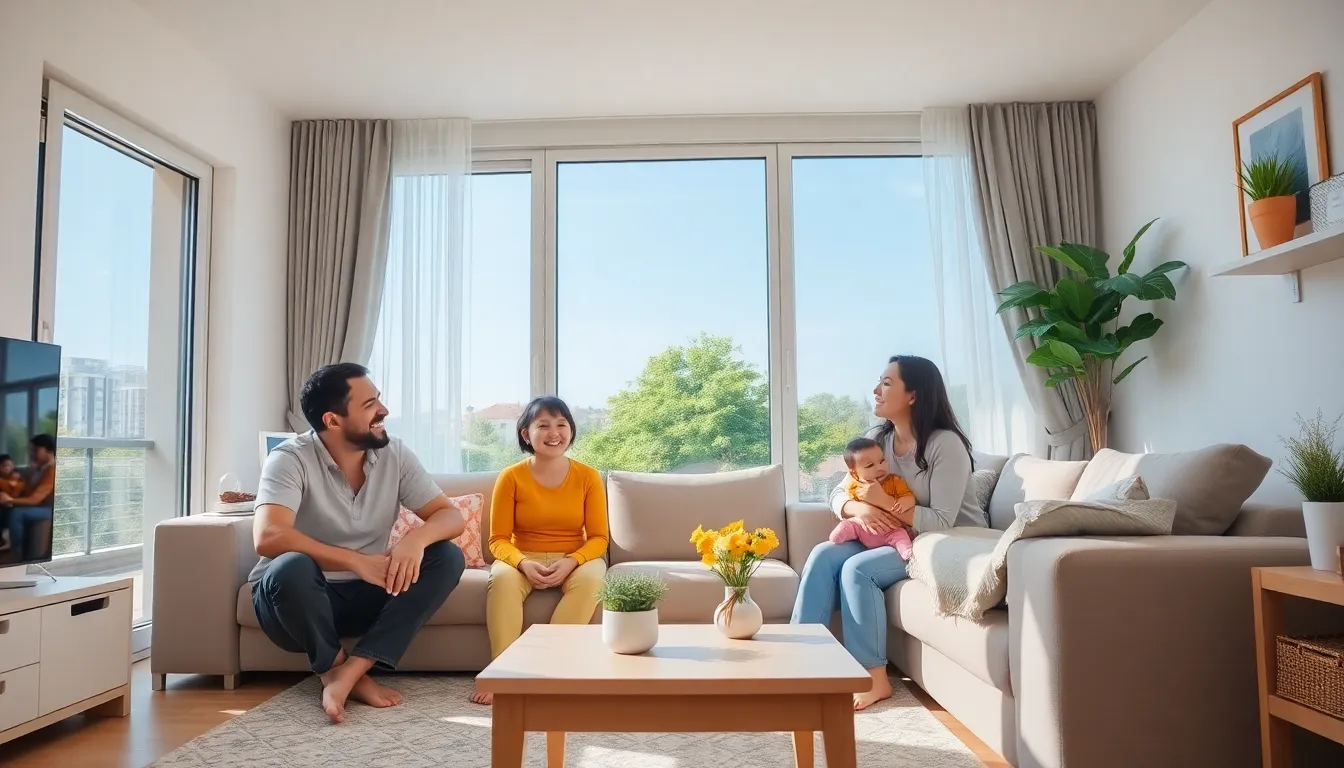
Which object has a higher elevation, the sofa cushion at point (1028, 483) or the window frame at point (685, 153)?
the window frame at point (685, 153)

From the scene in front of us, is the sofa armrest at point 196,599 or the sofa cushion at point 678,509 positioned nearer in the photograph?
the sofa armrest at point 196,599

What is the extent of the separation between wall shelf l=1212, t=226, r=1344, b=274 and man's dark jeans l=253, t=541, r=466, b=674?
289cm

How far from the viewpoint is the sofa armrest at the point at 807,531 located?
3727 mm

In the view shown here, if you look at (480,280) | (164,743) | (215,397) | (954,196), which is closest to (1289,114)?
(954,196)

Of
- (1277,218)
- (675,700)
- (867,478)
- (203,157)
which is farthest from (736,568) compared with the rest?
(203,157)

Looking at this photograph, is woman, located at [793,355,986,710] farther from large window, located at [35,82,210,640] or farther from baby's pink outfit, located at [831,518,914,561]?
large window, located at [35,82,210,640]

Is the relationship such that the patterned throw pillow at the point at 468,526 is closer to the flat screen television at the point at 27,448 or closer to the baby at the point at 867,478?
the flat screen television at the point at 27,448

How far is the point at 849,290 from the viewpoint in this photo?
4.86 m

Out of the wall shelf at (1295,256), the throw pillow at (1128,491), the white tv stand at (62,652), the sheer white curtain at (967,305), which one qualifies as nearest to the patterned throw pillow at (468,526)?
the white tv stand at (62,652)

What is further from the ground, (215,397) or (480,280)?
(480,280)

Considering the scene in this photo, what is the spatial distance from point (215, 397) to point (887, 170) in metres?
3.54

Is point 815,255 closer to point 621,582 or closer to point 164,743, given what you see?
point 621,582

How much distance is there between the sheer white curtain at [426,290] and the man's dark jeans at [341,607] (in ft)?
5.25

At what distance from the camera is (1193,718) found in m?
1.93
